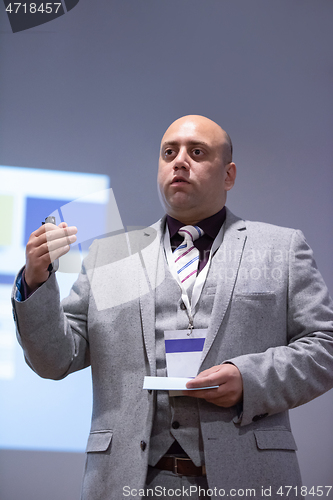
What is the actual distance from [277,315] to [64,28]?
194cm

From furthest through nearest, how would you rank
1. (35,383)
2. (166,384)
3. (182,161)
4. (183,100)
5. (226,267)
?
(183,100), (35,383), (182,161), (226,267), (166,384)

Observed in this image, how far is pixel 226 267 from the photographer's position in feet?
4.54

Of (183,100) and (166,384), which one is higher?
(183,100)

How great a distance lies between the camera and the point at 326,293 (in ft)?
4.48

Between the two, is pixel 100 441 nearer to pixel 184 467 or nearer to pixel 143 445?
pixel 143 445

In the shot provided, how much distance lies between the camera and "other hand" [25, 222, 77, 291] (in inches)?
46.9

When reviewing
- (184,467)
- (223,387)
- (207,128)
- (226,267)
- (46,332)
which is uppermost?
(207,128)

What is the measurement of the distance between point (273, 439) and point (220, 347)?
286mm

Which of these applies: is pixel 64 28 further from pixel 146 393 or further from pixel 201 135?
pixel 146 393

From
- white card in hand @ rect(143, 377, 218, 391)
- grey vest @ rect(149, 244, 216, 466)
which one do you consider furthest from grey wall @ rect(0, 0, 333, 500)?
white card in hand @ rect(143, 377, 218, 391)

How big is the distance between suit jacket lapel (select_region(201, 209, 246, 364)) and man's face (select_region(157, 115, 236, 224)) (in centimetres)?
12

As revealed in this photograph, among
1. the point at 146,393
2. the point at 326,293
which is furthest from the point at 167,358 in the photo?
the point at 326,293

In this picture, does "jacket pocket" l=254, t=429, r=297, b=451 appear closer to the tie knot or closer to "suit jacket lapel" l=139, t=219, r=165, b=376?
"suit jacket lapel" l=139, t=219, r=165, b=376

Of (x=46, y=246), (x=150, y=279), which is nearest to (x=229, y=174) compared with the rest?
(x=150, y=279)
